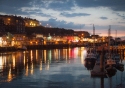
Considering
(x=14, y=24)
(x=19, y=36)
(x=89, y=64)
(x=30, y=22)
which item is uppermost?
(x=30, y=22)

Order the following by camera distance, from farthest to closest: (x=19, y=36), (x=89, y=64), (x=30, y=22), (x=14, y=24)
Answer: (x=30, y=22) → (x=14, y=24) → (x=19, y=36) → (x=89, y=64)

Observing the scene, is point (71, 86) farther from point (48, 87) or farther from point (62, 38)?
point (62, 38)

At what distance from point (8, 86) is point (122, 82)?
Result: 994cm

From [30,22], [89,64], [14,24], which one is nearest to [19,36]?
[14,24]

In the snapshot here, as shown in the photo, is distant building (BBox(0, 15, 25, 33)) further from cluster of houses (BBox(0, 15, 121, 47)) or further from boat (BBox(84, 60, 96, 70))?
boat (BBox(84, 60, 96, 70))

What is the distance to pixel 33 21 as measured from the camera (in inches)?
5650

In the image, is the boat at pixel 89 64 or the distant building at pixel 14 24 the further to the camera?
the distant building at pixel 14 24

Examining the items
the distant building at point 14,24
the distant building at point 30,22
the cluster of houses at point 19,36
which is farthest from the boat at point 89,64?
the distant building at point 30,22

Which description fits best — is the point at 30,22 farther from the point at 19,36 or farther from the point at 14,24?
the point at 19,36

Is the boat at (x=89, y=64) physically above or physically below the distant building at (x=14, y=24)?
below

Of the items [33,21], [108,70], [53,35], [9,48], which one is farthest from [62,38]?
[108,70]

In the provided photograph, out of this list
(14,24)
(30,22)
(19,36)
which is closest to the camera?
(19,36)

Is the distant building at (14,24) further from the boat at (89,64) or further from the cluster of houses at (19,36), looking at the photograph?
the boat at (89,64)

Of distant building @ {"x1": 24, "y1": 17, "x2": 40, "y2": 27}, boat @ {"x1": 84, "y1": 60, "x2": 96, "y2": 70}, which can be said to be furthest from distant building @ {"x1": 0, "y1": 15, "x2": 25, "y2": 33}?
boat @ {"x1": 84, "y1": 60, "x2": 96, "y2": 70}
